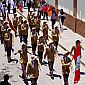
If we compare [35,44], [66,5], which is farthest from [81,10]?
[35,44]

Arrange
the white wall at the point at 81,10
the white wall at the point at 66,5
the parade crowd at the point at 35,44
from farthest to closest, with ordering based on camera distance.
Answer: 1. the white wall at the point at 66,5
2. the white wall at the point at 81,10
3. the parade crowd at the point at 35,44

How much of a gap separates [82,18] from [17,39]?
4618 mm

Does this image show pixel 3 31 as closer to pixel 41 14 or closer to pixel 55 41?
pixel 55 41

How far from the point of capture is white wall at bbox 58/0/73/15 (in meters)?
27.7

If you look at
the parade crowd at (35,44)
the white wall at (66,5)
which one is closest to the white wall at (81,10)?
the white wall at (66,5)

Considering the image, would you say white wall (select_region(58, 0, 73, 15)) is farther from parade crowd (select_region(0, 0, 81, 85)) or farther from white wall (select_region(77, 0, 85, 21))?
white wall (select_region(77, 0, 85, 21))

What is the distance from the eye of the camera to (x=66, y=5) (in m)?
28.8

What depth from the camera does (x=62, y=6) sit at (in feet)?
98.7

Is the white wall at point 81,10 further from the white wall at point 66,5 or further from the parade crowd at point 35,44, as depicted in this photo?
the parade crowd at point 35,44

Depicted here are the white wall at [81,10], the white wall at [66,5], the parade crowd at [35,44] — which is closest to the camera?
the parade crowd at [35,44]

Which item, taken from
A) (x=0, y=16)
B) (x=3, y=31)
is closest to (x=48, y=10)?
(x=0, y=16)

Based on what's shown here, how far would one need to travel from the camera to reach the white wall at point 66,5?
27703 mm

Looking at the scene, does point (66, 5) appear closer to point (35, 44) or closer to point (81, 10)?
point (81, 10)

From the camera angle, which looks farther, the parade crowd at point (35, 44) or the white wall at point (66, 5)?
the white wall at point (66, 5)
